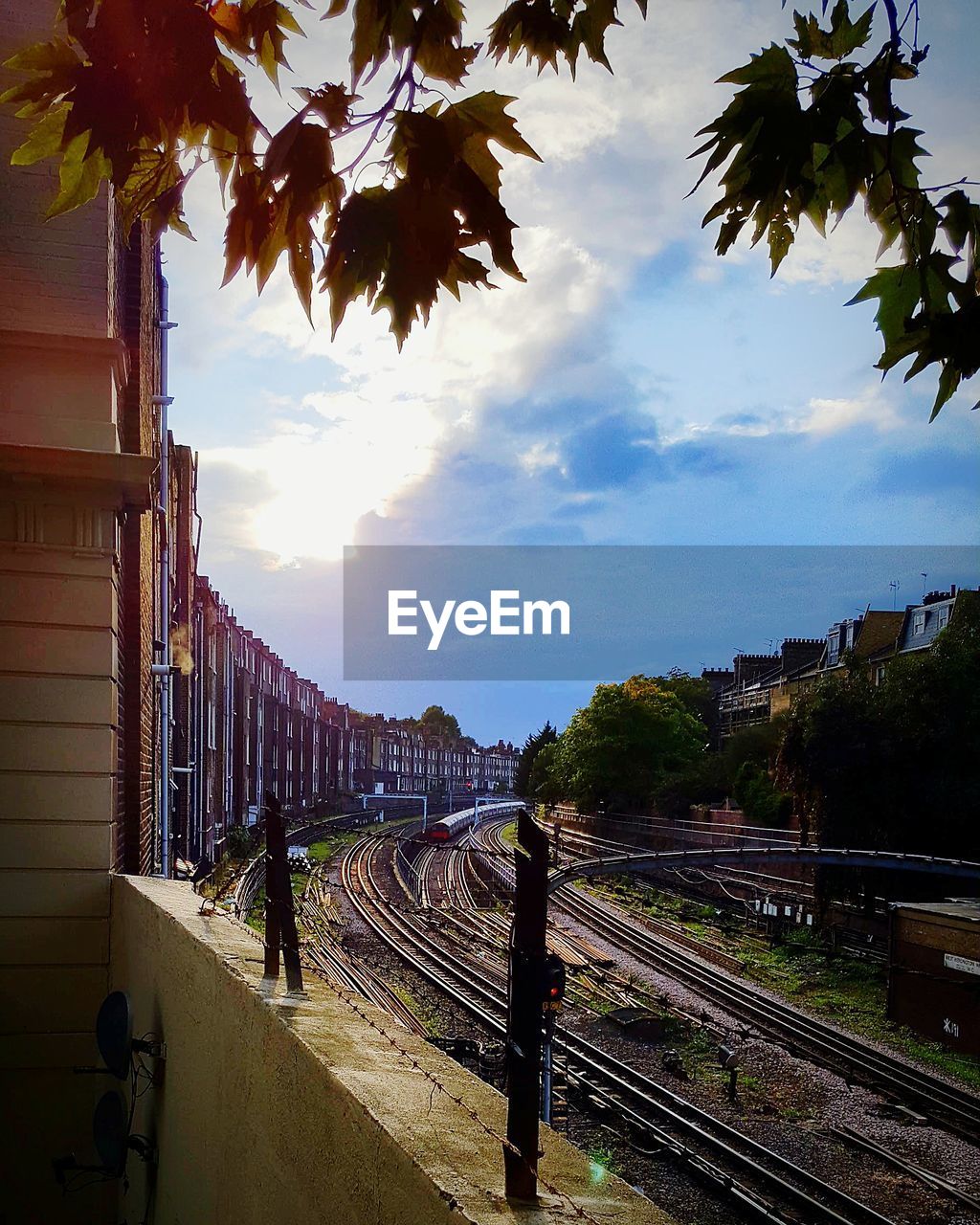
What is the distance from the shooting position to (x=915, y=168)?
7.64 feet

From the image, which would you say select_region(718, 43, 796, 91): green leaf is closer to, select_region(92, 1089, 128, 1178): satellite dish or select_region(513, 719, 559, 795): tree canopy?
select_region(92, 1089, 128, 1178): satellite dish

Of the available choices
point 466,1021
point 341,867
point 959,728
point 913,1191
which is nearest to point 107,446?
point 913,1191

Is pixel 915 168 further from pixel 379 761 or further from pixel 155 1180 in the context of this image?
pixel 379 761

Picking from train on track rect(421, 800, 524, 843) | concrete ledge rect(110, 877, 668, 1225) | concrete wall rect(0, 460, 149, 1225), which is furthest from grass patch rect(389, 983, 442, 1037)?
train on track rect(421, 800, 524, 843)

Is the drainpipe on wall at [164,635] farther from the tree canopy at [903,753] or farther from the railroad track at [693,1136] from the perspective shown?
the tree canopy at [903,753]

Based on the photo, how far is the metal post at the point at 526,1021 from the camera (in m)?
1.92

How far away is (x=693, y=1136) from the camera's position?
1531cm

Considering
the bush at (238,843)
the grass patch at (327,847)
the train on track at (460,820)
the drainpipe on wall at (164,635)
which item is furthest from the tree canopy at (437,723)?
the drainpipe on wall at (164,635)

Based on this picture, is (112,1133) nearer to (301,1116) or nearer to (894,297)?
(301,1116)

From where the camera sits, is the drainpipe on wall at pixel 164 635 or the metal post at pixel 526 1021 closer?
the metal post at pixel 526 1021

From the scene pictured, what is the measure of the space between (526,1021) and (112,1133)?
171 inches

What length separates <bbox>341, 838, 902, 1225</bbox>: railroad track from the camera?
13.0 metres

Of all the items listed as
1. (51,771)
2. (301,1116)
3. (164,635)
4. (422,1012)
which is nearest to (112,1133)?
(51,771)

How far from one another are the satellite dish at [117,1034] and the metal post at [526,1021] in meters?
3.62
